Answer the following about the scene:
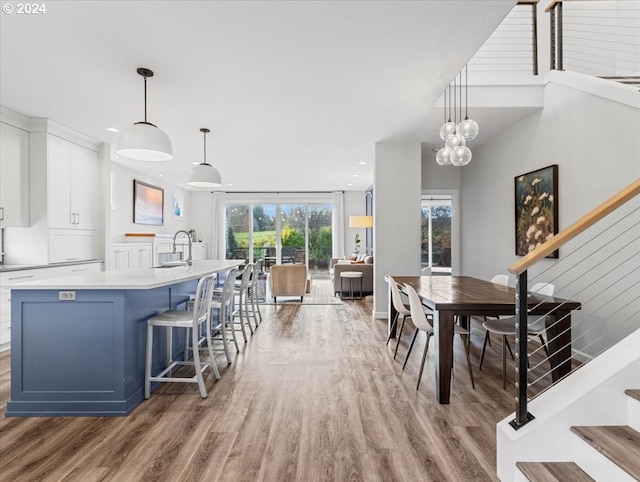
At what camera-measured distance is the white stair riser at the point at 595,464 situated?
4.46 feet

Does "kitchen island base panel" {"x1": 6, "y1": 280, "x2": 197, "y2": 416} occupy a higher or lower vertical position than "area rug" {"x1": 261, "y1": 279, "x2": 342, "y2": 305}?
higher

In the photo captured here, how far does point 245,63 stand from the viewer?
116 inches

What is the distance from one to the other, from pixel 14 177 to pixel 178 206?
545 centimetres

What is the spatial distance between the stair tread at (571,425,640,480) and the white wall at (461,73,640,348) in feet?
4.47

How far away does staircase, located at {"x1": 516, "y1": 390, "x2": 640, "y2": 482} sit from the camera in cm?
139

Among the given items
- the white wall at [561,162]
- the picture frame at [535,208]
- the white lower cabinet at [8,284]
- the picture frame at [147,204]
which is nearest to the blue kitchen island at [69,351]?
the white lower cabinet at [8,284]

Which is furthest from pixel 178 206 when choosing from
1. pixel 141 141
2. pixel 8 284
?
pixel 141 141

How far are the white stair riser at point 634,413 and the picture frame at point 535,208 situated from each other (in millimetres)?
2330

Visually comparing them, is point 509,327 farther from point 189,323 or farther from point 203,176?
point 203,176

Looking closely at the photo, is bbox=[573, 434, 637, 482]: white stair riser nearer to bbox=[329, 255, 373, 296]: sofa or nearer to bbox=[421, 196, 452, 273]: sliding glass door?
bbox=[329, 255, 373, 296]: sofa

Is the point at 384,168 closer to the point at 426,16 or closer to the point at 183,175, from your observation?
the point at 426,16

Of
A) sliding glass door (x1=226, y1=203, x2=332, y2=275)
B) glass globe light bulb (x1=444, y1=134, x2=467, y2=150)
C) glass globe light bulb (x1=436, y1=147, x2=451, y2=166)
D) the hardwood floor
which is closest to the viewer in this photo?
the hardwood floor

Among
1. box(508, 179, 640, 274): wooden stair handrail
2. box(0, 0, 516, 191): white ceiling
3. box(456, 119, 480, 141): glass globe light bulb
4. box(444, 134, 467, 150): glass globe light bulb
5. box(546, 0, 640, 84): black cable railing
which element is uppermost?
box(546, 0, 640, 84): black cable railing

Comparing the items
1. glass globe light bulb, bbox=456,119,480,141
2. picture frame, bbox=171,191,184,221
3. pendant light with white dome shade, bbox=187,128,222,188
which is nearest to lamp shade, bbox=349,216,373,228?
pendant light with white dome shade, bbox=187,128,222,188
